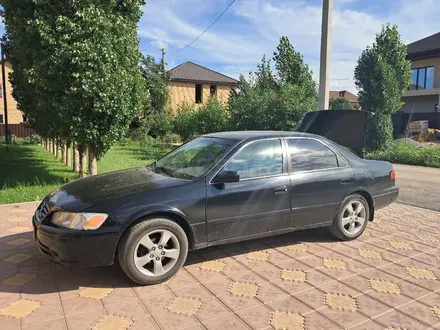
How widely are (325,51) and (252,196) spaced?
31.4 feet

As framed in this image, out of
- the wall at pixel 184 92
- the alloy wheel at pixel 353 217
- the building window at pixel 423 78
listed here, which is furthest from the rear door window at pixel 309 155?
the building window at pixel 423 78

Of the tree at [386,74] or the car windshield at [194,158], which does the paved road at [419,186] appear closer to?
the car windshield at [194,158]

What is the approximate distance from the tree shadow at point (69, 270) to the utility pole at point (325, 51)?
8240mm

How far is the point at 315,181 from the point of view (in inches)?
182

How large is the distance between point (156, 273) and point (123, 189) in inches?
36.6

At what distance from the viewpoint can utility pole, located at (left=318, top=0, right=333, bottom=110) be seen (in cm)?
1181

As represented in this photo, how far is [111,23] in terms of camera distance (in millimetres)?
7918

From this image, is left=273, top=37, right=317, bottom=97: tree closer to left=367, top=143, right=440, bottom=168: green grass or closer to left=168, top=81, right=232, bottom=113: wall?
left=367, top=143, right=440, bottom=168: green grass

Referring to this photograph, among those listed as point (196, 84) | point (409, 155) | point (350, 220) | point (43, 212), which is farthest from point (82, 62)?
point (196, 84)

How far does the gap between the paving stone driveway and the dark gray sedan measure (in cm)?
33

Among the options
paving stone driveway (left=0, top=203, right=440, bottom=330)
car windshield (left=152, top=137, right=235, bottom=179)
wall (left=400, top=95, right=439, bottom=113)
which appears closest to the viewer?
paving stone driveway (left=0, top=203, right=440, bottom=330)

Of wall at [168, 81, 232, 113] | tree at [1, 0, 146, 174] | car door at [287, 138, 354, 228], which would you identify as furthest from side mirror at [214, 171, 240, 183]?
wall at [168, 81, 232, 113]

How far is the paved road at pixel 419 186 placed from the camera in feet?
25.3

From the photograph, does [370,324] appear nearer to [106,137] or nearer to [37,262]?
[37,262]
